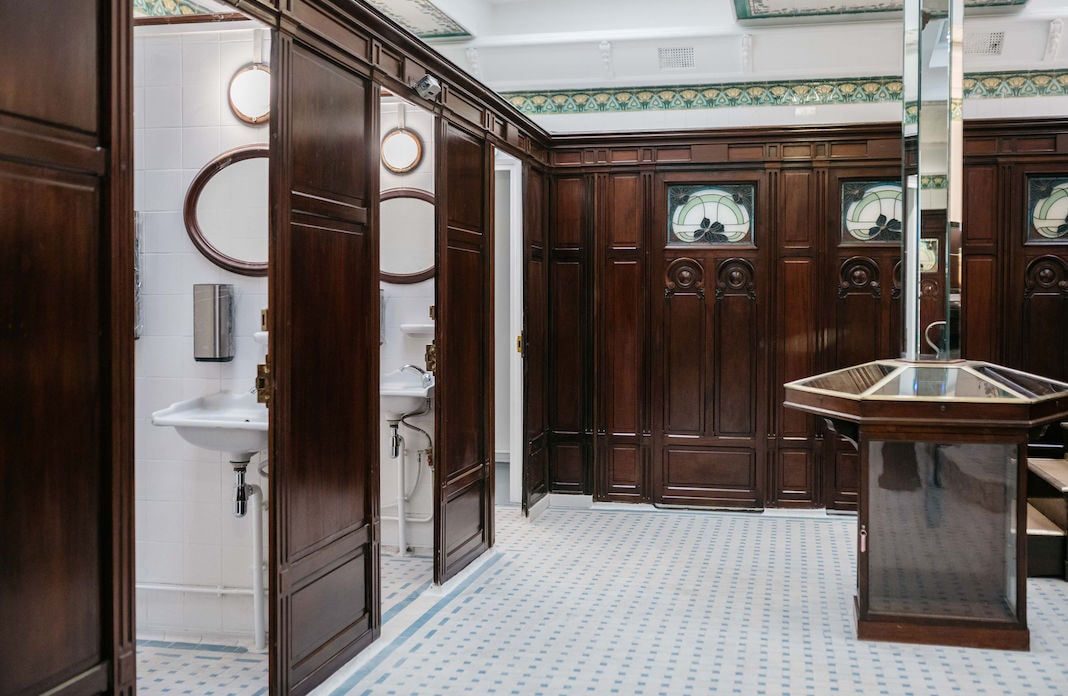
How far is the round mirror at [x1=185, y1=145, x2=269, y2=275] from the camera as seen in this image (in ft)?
13.6

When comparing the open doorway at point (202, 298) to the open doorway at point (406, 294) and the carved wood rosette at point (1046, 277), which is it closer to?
the open doorway at point (406, 294)

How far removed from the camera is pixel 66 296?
228 centimetres

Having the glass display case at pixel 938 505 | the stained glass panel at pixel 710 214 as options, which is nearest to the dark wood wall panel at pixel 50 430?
the glass display case at pixel 938 505

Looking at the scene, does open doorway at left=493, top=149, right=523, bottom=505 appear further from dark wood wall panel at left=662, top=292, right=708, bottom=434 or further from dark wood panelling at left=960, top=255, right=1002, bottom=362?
dark wood panelling at left=960, top=255, right=1002, bottom=362

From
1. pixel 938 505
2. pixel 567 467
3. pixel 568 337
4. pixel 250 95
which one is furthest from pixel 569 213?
pixel 938 505

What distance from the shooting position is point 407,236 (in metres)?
5.49

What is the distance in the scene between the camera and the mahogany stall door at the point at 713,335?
22.8 ft

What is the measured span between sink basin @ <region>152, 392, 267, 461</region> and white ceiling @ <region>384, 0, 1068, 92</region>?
3234 millimetres

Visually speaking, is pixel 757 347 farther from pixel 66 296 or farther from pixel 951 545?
pixel 66 296

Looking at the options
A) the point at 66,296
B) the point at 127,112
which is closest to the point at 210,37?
the point at 127,112

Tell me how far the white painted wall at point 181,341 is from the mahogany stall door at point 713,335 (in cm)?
359

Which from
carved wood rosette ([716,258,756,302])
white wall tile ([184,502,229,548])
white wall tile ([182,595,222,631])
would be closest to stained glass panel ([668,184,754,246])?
carved wood rosette ([716,258,756,302])

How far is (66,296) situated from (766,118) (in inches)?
229

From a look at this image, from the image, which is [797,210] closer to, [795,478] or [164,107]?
[795,478]
